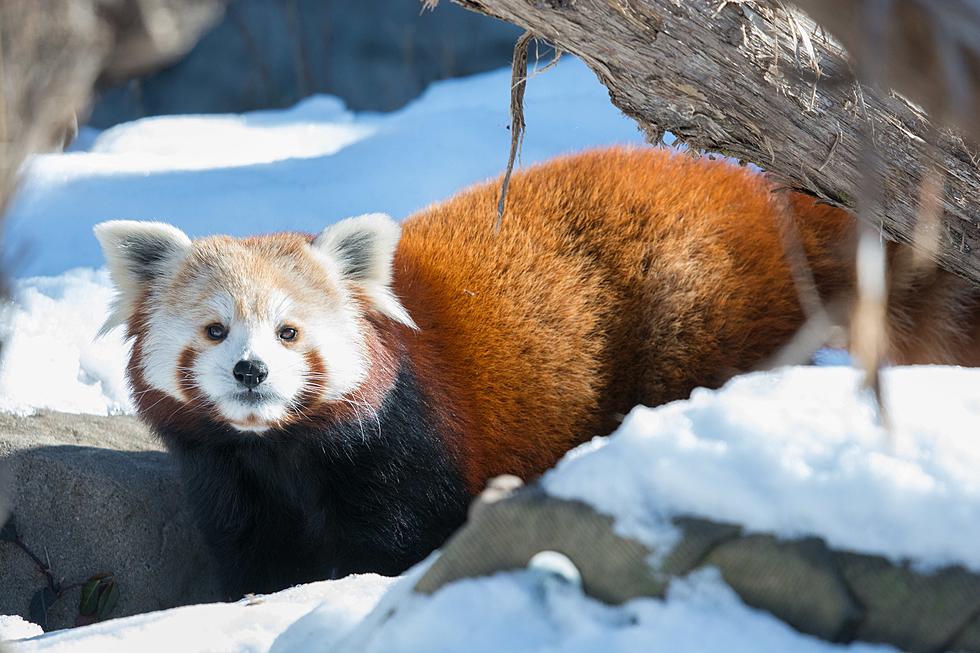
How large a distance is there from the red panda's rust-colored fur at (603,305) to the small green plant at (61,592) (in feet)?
4.17

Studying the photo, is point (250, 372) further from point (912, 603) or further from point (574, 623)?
point (912, 603)

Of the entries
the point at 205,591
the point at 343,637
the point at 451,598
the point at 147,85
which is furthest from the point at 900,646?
the point at 147,85

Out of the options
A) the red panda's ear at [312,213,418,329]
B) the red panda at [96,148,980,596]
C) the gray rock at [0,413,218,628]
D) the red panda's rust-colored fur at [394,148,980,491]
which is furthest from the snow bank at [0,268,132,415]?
the red panda's rust-colored fur at [394,148,980,491]

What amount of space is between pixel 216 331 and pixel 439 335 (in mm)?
754

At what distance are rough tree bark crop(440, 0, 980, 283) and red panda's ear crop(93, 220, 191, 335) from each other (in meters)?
1.25

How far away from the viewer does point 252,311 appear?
2.88 m

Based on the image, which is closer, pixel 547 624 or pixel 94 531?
pixel 547 624

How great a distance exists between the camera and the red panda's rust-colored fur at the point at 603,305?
335 centimetres

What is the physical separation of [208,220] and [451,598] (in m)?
4.62

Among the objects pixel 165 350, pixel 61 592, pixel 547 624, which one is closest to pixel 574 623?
pixel 547 624

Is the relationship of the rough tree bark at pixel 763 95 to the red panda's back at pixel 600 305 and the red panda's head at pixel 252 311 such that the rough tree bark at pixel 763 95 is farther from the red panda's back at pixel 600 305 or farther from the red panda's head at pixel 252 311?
the red panda's head at pixel 252 311

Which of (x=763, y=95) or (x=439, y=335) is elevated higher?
(x=763, y=95)

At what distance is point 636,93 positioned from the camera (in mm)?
2424

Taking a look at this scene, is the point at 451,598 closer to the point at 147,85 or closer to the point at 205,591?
the point at 205,591
